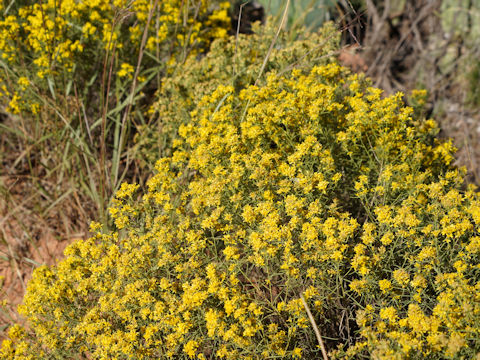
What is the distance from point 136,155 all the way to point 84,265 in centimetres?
142

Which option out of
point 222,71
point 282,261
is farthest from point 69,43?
point 282,261

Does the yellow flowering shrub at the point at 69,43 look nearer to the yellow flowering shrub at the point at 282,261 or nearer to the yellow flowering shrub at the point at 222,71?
the yellow flowering shrub at the point at 222,71

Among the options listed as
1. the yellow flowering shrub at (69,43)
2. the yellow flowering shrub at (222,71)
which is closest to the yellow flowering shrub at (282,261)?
the yellow flowering shrub at (222,71)

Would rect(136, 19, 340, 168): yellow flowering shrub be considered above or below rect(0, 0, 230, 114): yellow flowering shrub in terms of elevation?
below

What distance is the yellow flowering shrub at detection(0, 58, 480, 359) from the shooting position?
1.87 meters

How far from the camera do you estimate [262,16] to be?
5488mm

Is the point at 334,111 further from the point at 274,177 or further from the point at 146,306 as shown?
the point at 146,306

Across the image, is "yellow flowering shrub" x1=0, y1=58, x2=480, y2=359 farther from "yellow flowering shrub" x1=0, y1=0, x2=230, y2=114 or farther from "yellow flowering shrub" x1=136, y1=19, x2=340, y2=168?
"yellow flowering shrub" x1=0, y1=0, x2=230, y2=114

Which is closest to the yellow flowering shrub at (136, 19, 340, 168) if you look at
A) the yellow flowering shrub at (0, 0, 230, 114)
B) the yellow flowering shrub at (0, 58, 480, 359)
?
the yellow flowering shrub at (0, 0, 230, 114)

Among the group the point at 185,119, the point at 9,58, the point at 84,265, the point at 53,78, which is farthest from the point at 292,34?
the point at 84,265

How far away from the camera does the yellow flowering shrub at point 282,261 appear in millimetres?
1870

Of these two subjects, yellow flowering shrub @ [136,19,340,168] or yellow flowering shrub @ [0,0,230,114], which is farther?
yellow flowering shrub @ [0,0,230,114]

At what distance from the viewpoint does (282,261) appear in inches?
82.7

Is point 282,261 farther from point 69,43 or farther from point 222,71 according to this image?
point 69,43
